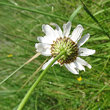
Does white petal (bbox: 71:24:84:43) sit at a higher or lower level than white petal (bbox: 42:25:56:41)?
lower

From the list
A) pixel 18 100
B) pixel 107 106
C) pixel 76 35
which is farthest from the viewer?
pixel 18 100

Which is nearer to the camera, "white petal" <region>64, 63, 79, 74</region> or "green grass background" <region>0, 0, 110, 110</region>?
"white petal" <region>64, 63, 79, 74</region>

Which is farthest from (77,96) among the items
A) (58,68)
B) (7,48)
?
(7,48)

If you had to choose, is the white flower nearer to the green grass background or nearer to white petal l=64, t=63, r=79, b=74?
white petal l=64, t=63, r=79, b=74

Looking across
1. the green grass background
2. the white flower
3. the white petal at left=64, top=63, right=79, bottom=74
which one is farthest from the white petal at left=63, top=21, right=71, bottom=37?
the green grass background

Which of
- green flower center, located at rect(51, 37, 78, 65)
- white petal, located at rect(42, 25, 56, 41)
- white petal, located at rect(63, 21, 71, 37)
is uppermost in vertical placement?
white petal, located at rect(42, 25, 56, 41)

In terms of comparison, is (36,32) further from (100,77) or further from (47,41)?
(47,41)

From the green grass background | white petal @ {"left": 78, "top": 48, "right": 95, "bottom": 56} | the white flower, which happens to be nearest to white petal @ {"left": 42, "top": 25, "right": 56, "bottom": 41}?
the white flower

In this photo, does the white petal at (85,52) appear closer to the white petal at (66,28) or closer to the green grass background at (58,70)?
the white petal at (66,28)
